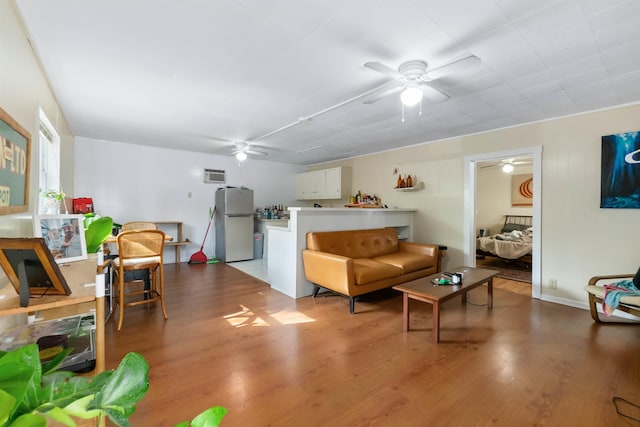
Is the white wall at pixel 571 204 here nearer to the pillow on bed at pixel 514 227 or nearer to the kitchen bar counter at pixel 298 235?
the kitchen bar counter at pixel 298 235

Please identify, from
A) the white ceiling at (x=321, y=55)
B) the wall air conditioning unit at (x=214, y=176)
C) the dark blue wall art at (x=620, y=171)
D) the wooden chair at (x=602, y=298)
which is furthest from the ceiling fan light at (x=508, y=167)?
the wall air conditioning unit at (x=214, y=176)

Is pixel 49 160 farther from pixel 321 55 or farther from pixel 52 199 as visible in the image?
pixel 321 55

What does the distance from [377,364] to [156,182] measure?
215 inches

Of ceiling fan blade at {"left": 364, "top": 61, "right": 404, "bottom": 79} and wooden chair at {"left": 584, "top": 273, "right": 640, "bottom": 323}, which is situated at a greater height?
ceiling fan blade at {"left": 364, "top": 61, "right": 404, "bottom": 79}

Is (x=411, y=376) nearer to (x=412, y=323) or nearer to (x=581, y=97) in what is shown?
(x=412, y=323)

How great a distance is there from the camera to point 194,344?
246 centimetres

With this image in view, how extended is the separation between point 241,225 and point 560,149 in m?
5.52

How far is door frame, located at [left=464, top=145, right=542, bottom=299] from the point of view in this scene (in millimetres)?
3734

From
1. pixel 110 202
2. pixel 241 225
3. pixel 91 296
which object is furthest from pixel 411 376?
pixel 110 202

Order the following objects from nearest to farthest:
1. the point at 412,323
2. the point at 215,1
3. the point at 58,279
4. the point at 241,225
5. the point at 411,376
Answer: the point at 58,279
the point at 215,1
the point at 411,376
the point at 412,323
the point at 241,225

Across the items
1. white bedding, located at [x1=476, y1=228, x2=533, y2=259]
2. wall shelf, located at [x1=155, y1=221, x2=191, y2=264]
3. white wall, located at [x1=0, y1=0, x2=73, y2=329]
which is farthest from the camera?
wall shelf, located at [x1=155, y1=221, x2=191, y2=264]

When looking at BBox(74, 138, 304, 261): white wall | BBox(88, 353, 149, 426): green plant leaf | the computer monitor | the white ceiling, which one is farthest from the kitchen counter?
BBox(88, 353, 149, 426): green plant leaf

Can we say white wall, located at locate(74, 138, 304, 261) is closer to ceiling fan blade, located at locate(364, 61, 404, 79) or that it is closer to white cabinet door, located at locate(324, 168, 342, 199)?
white cabinet door, located at locate(324, 168, 342, 199)

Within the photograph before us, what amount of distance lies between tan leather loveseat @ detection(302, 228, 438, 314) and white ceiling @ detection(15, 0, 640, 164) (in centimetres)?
168
